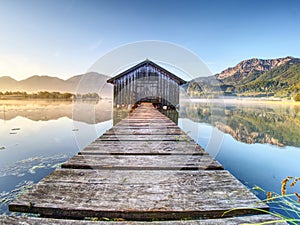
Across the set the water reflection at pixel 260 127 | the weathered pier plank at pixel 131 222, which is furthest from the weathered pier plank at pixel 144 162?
the water reflection at pixel 260 127

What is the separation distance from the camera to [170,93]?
56.6 feet

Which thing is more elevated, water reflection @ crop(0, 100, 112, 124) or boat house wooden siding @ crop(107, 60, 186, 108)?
boat house wooden siding @ crop(107, 60, 186, 108)

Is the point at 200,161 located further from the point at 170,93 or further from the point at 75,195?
the point at 170,93

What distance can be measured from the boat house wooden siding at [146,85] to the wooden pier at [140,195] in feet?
50.0

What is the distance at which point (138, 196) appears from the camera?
1.36m

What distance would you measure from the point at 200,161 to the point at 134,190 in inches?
42.4

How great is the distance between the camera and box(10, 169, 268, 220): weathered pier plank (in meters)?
1.17

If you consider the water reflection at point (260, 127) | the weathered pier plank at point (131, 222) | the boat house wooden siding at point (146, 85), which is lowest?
the water reflection at point (260, 127)

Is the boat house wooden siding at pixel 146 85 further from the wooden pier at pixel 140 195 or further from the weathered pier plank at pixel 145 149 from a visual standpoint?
the wooden pier at pixel 140 195

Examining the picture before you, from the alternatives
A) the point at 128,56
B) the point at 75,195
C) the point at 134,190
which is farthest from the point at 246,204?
the point at 128,56

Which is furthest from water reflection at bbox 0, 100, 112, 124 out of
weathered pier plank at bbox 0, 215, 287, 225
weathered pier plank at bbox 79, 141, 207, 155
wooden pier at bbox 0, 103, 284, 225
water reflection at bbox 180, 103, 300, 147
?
weathered pier plank at bbox 0, 215, 287, 225

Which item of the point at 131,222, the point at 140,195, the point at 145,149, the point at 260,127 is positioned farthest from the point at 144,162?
the point at 260,127

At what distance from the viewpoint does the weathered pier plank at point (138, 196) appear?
117 cm

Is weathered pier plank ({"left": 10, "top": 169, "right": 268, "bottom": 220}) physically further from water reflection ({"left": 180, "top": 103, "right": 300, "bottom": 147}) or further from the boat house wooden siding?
the boat house wooden siding
